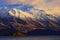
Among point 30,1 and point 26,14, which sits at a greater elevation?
point 30,1

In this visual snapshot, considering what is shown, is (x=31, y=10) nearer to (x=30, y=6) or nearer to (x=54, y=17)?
(x=30, y=6)

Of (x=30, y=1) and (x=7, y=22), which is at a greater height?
(x=30, y=1)

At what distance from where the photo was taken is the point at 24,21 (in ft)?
8.66

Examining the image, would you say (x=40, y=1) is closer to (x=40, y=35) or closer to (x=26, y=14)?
(x=26, y=14)

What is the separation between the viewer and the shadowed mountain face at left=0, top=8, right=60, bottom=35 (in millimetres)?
2617

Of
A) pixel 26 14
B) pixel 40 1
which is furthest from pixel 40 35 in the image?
pixel 40 1

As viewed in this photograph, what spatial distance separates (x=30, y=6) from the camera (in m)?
2.68

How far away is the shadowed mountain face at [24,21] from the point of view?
2617 millimetres

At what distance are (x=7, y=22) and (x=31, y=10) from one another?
0.47 m

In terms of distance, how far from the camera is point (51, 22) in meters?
2.62

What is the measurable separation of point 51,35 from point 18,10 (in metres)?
0.73

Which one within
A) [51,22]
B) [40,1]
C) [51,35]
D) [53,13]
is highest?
[40,1]

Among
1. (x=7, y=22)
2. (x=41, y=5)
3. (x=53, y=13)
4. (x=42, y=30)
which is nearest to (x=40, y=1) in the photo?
(x=41, y=5)

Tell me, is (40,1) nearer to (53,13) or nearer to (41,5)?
(41,5)
